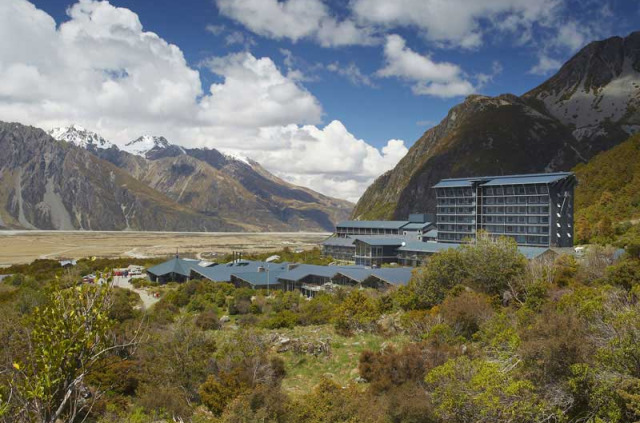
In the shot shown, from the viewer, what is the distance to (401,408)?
749 inches

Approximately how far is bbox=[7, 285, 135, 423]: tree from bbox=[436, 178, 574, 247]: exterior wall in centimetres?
5776

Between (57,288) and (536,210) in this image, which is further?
(536,210)

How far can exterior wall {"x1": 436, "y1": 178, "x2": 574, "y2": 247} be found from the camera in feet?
230

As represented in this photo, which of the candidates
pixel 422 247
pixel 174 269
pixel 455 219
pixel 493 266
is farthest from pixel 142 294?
pixel 455 219

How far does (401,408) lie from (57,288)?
1400 cm

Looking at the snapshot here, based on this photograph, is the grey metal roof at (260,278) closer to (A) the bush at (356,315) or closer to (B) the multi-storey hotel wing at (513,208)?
(A) the bush at (356,315)

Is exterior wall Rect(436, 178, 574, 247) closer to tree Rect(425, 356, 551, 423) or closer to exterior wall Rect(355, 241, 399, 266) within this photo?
exterior wall Rect(355, 241, 399, 266)

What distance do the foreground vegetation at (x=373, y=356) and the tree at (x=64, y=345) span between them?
0.16 feet

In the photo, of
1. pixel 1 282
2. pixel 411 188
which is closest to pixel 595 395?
pixel 1 282

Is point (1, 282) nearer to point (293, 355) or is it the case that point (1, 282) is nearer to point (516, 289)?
point (293, 355)

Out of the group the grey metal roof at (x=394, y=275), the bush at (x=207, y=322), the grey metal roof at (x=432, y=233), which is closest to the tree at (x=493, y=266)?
the grey metal roof at (x=394, y=275)

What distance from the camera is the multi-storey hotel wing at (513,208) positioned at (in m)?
70.2

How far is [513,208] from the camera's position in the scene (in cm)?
7638

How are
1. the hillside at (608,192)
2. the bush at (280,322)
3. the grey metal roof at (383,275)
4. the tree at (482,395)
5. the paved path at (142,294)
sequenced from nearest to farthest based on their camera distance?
the tree at (482,395) → the bush at (280,322) → the grey metal roof at (383,275) → the paved path at (142,294) → the hillside at (608,192)
